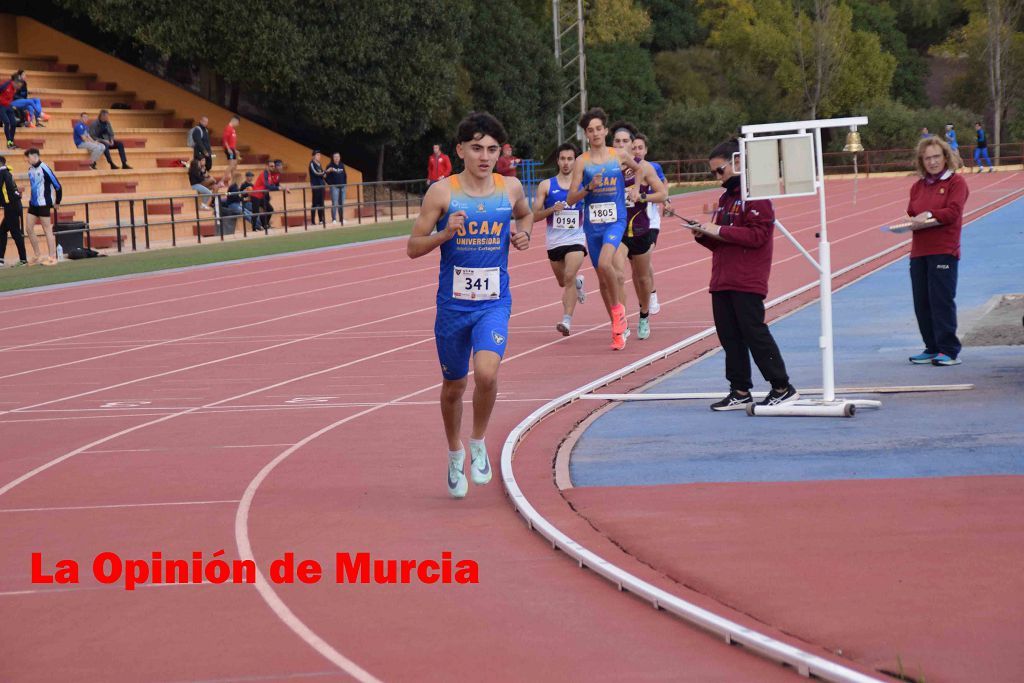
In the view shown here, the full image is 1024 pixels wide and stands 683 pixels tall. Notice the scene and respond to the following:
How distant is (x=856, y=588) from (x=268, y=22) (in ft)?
124

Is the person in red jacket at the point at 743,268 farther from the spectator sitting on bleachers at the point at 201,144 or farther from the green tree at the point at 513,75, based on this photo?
the green tree at the point at 513,75

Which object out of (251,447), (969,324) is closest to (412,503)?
(251,447)

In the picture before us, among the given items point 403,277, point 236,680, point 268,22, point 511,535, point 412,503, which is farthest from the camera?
point 268,22

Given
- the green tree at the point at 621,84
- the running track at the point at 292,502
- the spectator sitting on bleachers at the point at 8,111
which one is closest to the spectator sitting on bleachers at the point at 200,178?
the spectator sitting on bleachers at the point at 8,111

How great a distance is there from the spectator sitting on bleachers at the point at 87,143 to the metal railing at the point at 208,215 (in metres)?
3.08

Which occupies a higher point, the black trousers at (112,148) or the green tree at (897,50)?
the green tree at (897,50)

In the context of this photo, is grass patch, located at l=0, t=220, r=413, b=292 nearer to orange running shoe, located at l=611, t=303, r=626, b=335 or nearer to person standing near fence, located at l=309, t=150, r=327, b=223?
person standing near fence, located at l=309, t=150, r=327, b=223

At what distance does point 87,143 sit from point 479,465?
31681mm

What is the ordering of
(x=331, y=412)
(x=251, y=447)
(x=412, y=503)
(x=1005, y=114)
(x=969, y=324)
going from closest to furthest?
(x=412, y=503)
(x=251, y=447)
(x=331, y=412)
(x=969, y=324)
(x=1005, y=114)

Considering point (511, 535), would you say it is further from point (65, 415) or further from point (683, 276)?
point (683, 276)

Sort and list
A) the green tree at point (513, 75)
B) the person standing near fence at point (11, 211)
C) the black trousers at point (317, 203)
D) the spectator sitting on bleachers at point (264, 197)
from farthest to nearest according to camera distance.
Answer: the green tree at point (513, 75), the black trousers at point (317, 203), the spectator sitting on bleachers at point (264, 197), the person standing near fence at point (11, 211)

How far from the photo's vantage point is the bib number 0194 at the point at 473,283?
809 cm

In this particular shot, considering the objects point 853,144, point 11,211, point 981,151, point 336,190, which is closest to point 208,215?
point 336,190

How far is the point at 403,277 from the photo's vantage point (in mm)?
24359
